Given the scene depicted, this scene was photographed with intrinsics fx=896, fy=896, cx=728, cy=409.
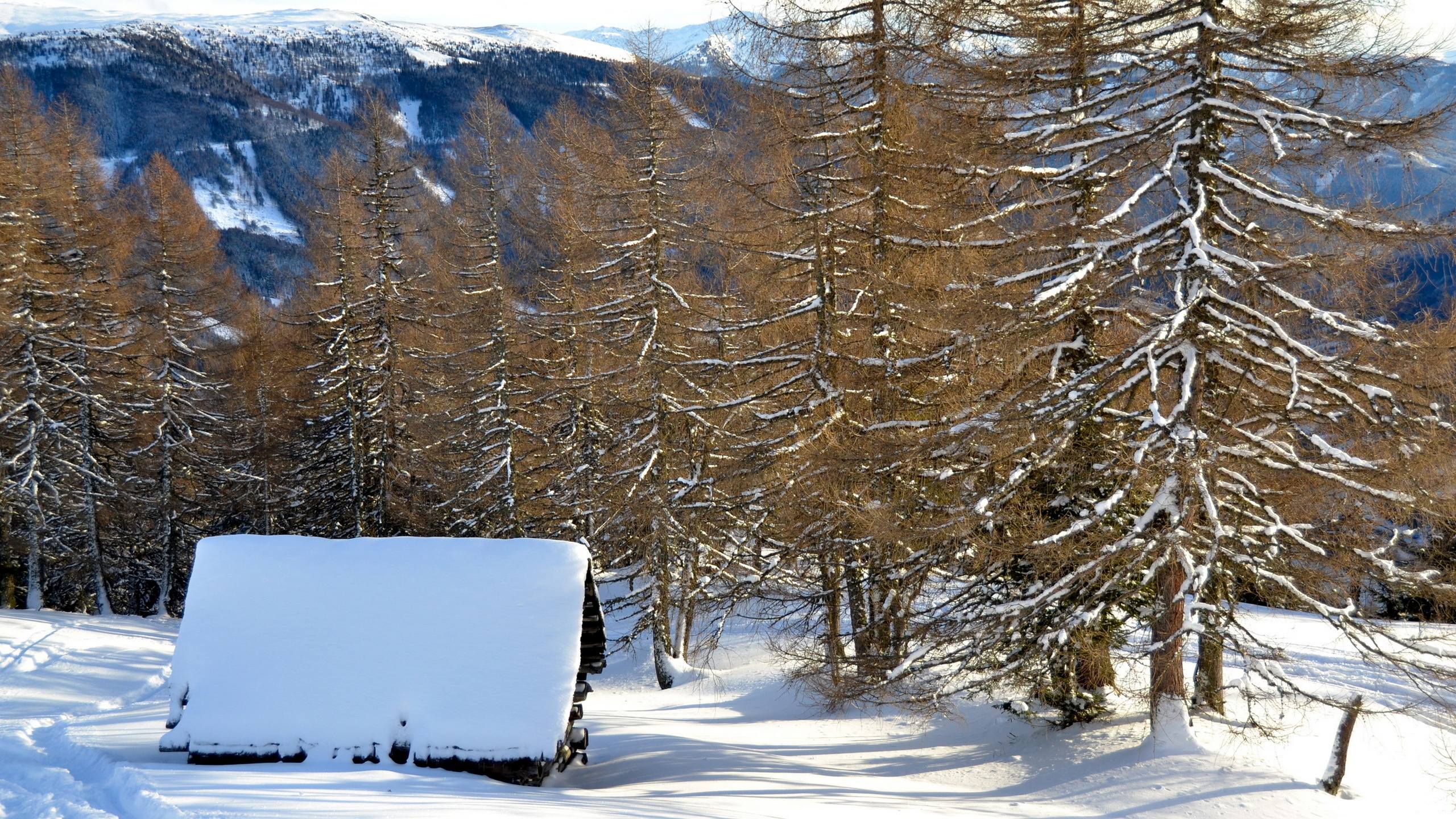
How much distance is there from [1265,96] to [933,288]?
460cm

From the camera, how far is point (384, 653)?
36.8ft

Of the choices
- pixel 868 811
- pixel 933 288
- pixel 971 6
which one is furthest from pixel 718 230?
pixel 868 811

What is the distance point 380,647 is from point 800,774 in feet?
18.0

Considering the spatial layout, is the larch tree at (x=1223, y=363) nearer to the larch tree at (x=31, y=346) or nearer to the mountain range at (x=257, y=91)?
the larch tree at (x=31, y=346)

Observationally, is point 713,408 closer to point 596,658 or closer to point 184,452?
point 596,658

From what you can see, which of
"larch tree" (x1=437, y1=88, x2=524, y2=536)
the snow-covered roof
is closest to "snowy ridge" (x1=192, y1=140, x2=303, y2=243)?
"larch tree" (x1=437, y1=88, x2=524, y2=536)

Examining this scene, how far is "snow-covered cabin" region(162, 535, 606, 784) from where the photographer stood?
34.9ft

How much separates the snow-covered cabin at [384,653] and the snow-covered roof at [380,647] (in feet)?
0.05

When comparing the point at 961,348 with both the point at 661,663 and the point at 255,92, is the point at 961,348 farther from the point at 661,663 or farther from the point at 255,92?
the point at 255,92

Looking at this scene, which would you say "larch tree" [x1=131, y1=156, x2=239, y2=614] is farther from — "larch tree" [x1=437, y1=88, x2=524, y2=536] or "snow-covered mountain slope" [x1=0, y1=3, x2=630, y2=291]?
"snow-covered mountain slope" [x1=0, y1=3, x2=630, y2=291]

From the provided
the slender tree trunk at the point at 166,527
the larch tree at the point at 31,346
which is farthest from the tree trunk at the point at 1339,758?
the slender tree trunk at the point at 166,527

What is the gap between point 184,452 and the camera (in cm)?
2819

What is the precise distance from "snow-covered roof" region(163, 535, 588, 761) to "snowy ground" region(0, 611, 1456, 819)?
56 cm

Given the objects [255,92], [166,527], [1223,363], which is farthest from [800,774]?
[255,92]
